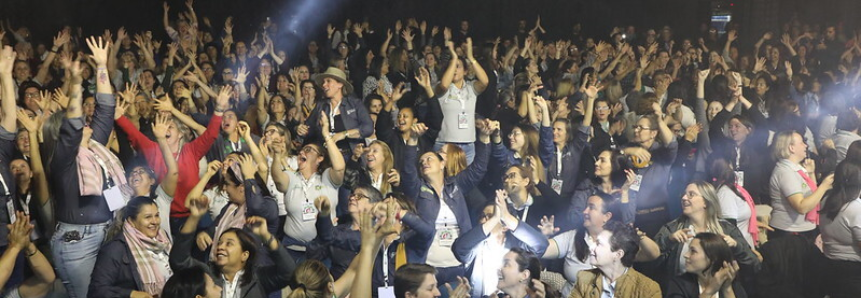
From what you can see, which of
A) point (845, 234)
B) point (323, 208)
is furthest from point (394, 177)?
point (845, 234)

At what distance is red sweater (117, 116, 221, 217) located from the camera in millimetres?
5562

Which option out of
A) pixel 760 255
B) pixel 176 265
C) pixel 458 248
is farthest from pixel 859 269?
pixel 176 265

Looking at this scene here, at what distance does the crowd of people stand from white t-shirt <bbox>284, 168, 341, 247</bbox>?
10 millimetres

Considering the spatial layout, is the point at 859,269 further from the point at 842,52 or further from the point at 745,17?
the point at 745,17

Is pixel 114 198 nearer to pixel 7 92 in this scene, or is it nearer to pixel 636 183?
pixel 7 92

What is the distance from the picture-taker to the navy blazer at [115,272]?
14.5 ft

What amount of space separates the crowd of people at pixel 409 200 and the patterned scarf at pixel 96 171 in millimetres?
11

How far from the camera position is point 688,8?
14.1 meters

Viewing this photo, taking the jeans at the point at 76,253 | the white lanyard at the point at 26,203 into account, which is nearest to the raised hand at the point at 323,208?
the jeans at the point at 76,253

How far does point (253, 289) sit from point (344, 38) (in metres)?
7.62

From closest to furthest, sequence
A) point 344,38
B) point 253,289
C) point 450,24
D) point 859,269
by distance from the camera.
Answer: point 253,289 → point 859,269 → point 344,38 → point 450,24

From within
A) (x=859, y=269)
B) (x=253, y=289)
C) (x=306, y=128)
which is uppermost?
(x=306, y=128)

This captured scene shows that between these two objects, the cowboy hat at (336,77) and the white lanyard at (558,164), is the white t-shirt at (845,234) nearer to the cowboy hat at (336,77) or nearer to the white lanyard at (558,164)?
the white lanyard at (558,164)

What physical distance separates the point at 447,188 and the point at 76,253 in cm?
196
